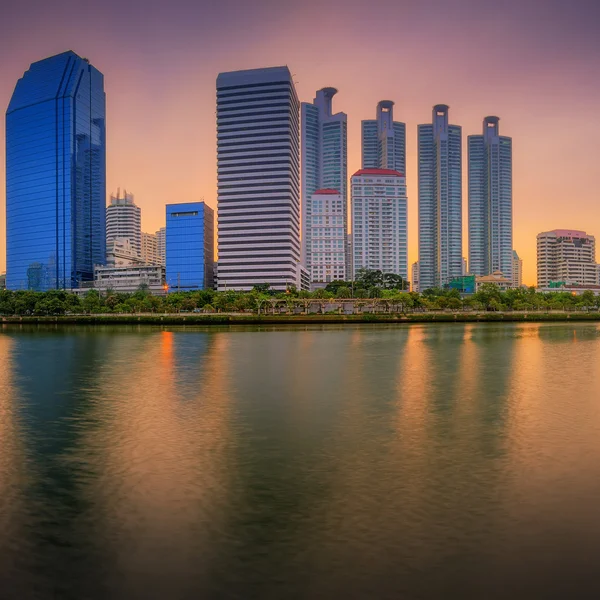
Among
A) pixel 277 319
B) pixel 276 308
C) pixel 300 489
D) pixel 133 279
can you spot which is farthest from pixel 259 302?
pixel 300 489

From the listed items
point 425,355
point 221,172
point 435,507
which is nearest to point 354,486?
point 435,507

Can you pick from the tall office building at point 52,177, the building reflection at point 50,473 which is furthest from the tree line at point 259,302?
the building reflection at point 50,473

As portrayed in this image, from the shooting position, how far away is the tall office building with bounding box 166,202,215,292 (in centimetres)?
17325

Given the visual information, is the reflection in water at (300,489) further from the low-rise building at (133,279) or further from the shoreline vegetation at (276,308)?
the low-rise building at (133,279)

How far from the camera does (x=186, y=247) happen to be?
573ft

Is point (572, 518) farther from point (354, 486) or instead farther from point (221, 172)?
point (221, 172)

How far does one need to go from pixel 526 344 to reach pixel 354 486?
4537 centimetres

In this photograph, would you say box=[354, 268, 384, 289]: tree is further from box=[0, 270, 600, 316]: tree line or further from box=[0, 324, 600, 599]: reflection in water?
box=[0, 324, 600, 599]: reflection in water

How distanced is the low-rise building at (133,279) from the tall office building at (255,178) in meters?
31.8

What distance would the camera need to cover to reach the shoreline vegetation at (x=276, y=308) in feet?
329

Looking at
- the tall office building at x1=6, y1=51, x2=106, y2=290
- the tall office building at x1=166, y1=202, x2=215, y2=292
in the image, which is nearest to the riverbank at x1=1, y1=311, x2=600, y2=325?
the tall office building at x1=166, y1=202, x2=215, y2=292

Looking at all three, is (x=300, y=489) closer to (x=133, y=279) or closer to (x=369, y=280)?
(x=369, y=280)

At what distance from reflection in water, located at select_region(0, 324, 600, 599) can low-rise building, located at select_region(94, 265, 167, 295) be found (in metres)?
155

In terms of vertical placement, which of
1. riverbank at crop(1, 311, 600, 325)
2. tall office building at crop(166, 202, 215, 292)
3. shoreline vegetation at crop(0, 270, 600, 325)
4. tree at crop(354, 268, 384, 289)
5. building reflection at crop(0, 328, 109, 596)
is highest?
tall office building at crop(166, 202, 215, 292)
